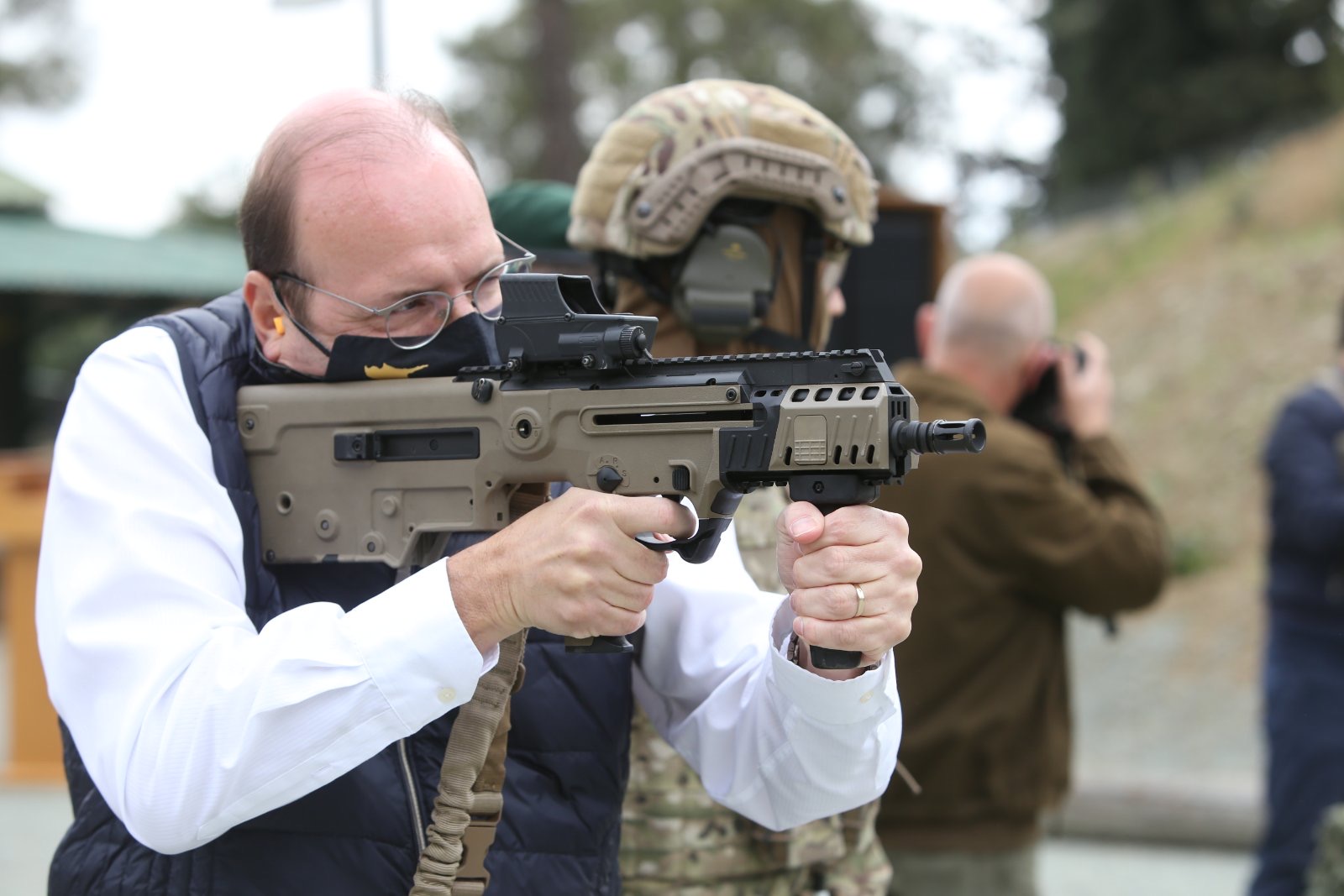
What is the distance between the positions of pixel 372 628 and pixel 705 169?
45.0 inches

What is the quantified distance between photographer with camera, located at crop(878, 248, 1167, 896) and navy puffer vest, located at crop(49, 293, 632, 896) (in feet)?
5.50

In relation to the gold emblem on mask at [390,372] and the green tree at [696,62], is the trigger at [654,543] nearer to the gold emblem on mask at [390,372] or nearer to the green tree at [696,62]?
the gold emblem on mask at [390,372]

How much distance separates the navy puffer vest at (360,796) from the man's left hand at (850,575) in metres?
0.44

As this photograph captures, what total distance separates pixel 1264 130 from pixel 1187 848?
27964 mm

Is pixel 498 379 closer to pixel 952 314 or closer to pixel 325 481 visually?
pixel 325 481

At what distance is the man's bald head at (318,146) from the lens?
6.01 ft

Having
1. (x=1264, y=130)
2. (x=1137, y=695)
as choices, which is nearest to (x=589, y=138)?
(x=1264, y=130)

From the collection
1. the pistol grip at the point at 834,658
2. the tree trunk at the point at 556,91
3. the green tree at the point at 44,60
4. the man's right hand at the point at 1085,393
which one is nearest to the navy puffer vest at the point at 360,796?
the pistol grip at the point at 834,658

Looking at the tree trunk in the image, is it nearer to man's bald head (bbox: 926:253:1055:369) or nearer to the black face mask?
man's bald head (bbox: 926:253:1055:369)

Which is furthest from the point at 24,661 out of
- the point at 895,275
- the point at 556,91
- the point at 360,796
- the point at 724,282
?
the point at 556,91

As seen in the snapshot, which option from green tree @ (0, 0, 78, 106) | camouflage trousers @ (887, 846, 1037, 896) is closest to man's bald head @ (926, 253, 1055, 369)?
camouflage trousers @ (887, 846, 1037, 896)

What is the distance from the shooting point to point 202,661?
1.56 m

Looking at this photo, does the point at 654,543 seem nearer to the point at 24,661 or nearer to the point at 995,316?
the point at 995,316

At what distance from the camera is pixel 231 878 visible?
67.6 inches
